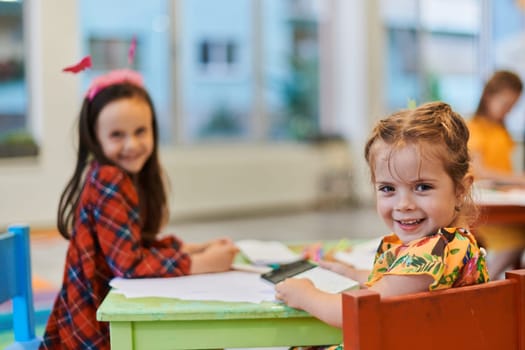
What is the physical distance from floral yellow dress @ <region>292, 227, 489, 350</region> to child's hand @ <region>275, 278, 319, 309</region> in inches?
3.9

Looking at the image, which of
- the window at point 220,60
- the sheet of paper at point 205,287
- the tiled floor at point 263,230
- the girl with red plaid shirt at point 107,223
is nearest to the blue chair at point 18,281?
the girl with red plaid shirt at point 107,223

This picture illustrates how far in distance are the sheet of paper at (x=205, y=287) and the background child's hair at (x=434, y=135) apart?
1.04 feet

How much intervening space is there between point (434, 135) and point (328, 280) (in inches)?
14.1

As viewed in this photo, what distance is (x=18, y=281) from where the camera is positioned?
1445 millimetres

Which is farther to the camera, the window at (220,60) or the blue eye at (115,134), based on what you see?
the window at (220,60)

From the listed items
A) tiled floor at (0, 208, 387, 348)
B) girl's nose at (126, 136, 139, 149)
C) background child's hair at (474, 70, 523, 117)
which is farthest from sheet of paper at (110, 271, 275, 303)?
tiled floor at (0, 208, 387, 348)

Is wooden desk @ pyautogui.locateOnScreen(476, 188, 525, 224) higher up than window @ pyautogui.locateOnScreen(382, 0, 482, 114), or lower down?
lower down

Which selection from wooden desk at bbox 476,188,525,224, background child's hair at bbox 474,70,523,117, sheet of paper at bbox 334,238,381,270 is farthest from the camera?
background child's hair at bbox 474,70,523,117

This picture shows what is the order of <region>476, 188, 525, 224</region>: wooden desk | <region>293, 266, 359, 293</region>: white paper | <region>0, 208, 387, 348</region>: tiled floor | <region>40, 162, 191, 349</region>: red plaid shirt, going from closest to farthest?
1. <region>293, 266, 359, 293</region>: white paper
2. <region>40, 162, 191, 349</region>: red plaid shirt
3. <region>476, 188, 525, 224</region>: wooden desk
4. <region>0, 208, 387, 348</region>: tiled floor

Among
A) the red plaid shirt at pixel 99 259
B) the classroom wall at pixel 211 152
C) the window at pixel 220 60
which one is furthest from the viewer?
the window at pixel 220 60

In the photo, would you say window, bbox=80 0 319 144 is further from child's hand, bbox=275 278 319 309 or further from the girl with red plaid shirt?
child's hand, bbox=275 278 319 309

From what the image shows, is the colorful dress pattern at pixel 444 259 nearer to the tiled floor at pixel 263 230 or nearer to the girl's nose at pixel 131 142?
the girl's nose at pixel 131 142

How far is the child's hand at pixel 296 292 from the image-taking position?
3.69 feet

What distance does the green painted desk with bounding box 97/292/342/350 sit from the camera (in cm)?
112
